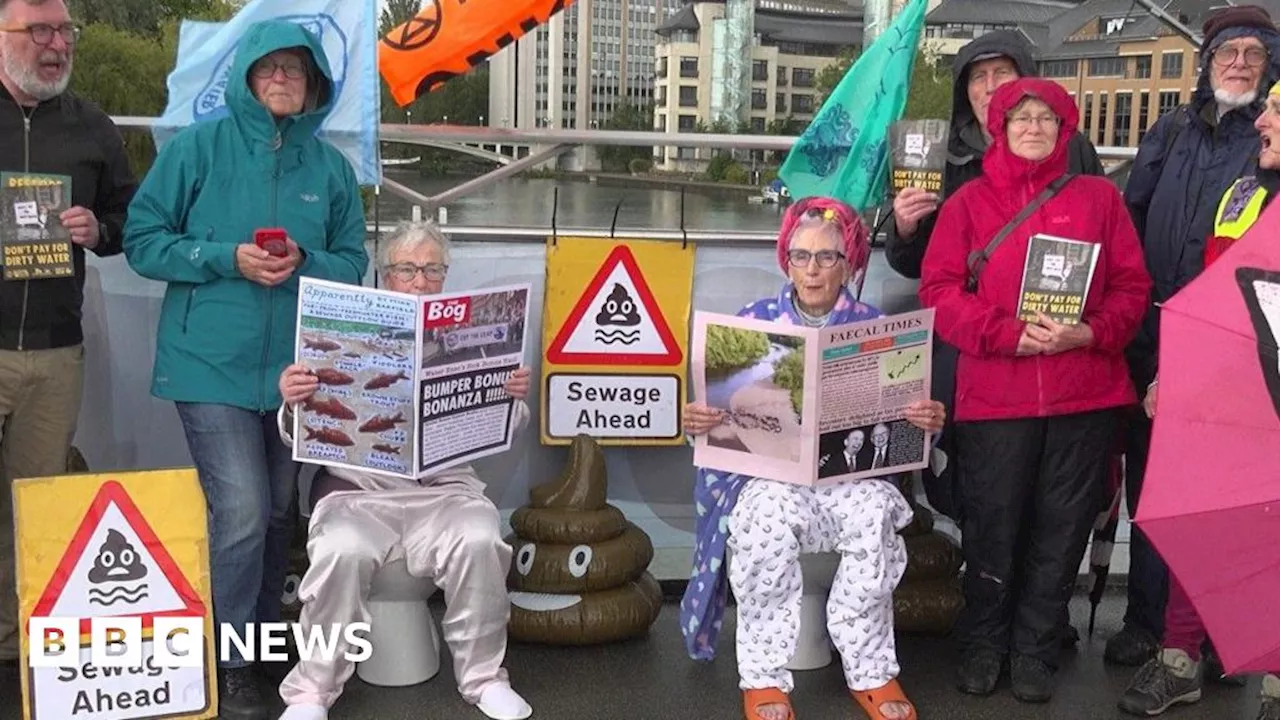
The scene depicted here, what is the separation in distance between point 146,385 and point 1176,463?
3290 millimetres

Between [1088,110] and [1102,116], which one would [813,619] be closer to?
[1102,116]

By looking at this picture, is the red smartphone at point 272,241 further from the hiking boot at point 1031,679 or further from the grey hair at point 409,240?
the hiking boot at point 1031,679

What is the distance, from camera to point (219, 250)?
3.13 m

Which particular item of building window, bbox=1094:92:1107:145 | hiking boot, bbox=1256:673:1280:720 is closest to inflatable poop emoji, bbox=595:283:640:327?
hiking boot, bbox=1256:673:1280:720

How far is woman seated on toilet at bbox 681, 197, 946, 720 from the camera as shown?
3270 mm

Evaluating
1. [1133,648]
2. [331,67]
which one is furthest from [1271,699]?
[331,67]

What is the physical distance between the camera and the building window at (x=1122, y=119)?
71312mm

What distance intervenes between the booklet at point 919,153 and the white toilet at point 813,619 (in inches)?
45.3

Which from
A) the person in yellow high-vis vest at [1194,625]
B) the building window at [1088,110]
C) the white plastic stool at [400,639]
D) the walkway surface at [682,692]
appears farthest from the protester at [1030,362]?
the building window at [1088,110]

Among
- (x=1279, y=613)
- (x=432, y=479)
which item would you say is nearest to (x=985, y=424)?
(x=1279, y=613)

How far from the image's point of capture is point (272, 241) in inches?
123

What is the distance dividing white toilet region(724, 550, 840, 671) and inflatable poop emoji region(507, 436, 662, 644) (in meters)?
0.45

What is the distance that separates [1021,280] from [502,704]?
5.91 ft

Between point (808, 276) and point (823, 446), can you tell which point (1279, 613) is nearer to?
point (823, 446)
